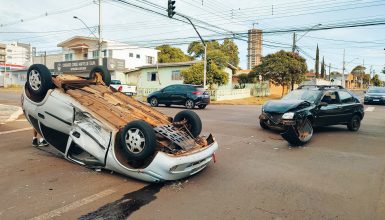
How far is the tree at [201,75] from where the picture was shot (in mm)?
30516

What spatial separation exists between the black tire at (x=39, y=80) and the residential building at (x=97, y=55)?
35.1m

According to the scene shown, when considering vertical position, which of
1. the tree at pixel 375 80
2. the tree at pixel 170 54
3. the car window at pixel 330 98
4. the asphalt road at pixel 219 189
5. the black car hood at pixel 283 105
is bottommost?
the asphalt road at pixel 219 189

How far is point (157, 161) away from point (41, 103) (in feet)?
9.30

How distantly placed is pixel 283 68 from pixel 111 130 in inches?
1327

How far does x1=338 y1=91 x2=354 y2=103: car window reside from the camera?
1108 cm

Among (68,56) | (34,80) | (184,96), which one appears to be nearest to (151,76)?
(184,96)

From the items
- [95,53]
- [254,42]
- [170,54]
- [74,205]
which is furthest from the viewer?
[170,54]

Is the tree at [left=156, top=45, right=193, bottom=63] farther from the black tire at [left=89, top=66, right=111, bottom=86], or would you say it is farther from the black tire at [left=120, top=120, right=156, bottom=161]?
the black tire at [left=120, top=120, right=156, bottom=161]

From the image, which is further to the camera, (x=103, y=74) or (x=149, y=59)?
(x=149, y=59)

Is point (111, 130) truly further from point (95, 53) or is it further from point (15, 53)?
point (15, 53)

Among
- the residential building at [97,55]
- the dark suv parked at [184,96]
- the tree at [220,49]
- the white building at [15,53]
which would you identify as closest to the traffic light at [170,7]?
the dark suv parked at [184,96]

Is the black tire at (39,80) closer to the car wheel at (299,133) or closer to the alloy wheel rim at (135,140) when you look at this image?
the alloy wheel rim at (135,140)

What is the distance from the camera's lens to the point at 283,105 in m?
9.83

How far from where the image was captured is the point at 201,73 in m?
30.5
